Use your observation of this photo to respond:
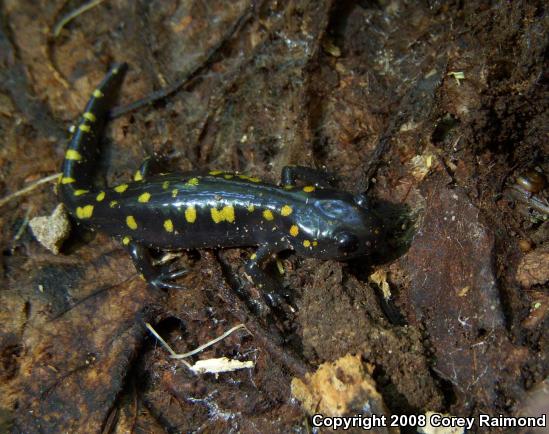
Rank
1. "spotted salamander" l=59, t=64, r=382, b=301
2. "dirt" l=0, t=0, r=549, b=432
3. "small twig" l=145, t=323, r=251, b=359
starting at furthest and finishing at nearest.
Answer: "spotted salamander" l=59, t=64, r=382, b=301
"small twig" l=145, t=323, r=251, b=359
"dirt" l=0, t=0, r=549, b=432

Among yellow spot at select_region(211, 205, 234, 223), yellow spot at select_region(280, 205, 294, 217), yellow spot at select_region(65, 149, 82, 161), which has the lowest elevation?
yellow spot at select_region(211, 205, 234, 223)

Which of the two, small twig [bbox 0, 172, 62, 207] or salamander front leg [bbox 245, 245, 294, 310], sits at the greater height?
small twig [bbox 0, 172, 62, 207]

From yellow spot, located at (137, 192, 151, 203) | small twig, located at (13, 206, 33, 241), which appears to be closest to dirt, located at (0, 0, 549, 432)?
small twig, located at (13, 206, 33, 241)

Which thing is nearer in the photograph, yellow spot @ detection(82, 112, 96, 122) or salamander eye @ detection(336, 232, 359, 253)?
salamander eye @ detection(336, 232, 359, 253)

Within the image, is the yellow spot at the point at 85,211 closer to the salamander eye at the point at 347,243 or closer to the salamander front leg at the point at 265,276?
the salamander front leg at the point at 265,276

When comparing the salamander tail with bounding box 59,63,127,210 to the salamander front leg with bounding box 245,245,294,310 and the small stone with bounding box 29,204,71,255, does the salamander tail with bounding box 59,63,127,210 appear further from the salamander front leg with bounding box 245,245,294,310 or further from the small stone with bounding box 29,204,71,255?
the salamander front leg with bounding box 245,245,294,310

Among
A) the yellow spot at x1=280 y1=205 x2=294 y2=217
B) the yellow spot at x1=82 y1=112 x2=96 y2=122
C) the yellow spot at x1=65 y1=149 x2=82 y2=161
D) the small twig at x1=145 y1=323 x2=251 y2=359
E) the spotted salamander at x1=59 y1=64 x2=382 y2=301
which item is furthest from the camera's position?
the yellow spot at x1=82 y1=112 x2=96 y2=122

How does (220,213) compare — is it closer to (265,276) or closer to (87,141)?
(265,276)
